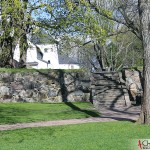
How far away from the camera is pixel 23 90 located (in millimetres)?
17766

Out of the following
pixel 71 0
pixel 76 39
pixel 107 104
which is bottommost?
pixel 107 104

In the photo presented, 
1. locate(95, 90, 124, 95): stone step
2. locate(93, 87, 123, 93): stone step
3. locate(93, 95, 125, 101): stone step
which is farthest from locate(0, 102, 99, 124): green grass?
locate(93, 87, 123, 93): stone step

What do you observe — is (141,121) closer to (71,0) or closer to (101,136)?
(101,136)

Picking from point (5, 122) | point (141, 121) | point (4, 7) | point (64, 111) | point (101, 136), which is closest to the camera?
point (101, 136)

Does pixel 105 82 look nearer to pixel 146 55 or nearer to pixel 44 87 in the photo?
pixel 44 87

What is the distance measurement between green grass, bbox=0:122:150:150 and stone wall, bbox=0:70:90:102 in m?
7.83

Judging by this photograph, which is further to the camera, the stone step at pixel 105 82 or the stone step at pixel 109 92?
the stone step at pixel 105 82

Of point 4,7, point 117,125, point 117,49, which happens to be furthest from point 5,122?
point 117,49

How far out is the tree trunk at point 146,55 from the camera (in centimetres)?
989

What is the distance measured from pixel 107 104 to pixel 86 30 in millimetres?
4093

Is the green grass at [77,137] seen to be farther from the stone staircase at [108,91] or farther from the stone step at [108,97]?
the stone step at [108,97]

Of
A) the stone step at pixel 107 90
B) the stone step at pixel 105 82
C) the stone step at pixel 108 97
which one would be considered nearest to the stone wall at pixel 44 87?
the stone step at pixel 108 97

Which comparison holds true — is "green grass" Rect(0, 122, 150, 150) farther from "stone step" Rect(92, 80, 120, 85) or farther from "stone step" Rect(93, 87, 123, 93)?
"stone step" Rect(92, 80, 120, 85)

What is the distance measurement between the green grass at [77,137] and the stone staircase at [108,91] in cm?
722
